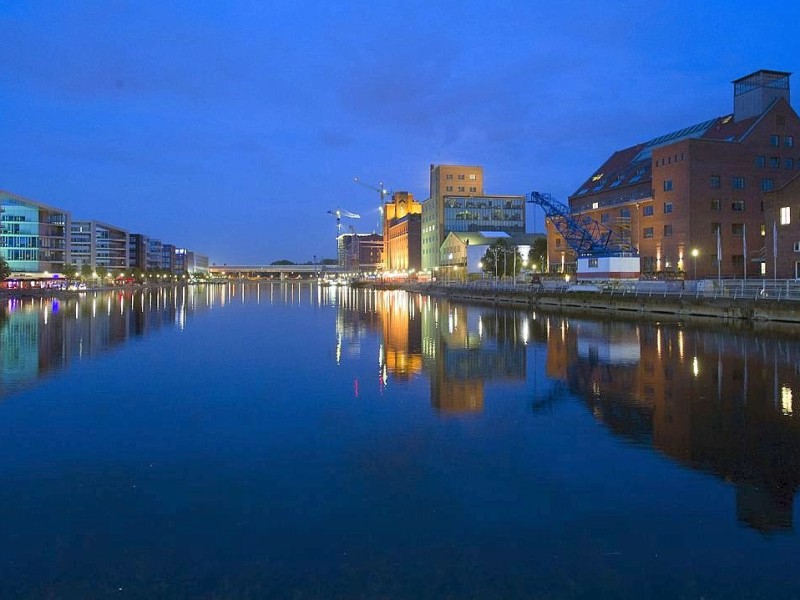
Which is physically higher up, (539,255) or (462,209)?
(462,209)

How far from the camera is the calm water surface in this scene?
711 centimetres

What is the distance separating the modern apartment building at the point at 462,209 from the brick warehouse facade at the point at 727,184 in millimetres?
69598

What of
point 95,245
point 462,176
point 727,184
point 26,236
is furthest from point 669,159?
point 95,245

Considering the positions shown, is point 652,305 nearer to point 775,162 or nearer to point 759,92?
point 775,162

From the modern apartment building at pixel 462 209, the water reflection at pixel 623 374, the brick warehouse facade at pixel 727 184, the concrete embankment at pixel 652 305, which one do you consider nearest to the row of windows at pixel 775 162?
the brick warehouse facade at pixel 727 184

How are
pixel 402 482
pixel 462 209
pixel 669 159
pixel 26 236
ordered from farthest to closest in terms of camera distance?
pixel 462 209, pixel 26 236, pixel 669 159, pixel 402 482

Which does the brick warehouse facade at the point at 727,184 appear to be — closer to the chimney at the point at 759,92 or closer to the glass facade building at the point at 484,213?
the chimney at the point at 759,92

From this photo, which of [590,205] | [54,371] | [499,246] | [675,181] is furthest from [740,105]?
[54,371]

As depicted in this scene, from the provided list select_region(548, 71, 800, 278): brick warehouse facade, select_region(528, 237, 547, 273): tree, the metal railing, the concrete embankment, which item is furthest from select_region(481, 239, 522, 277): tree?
select_region(548, 71, 800, 278): brick warehouse facade

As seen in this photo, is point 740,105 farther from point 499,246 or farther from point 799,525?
point 799,525

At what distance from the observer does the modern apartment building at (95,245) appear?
172m

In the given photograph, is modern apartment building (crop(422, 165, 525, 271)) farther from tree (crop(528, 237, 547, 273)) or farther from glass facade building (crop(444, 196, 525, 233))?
tree (crop(528, 237, 547, 273))

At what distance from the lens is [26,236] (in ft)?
407

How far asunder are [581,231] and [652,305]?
3893 cm
